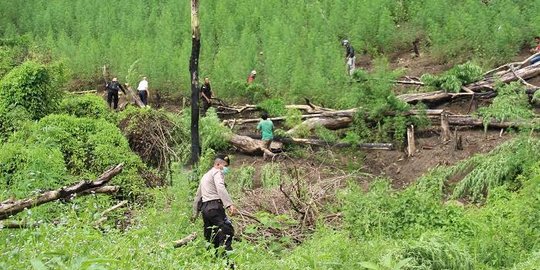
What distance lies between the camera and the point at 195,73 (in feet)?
43.0

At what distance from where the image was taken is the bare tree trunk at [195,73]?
12.9 m

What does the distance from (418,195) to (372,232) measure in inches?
32.7

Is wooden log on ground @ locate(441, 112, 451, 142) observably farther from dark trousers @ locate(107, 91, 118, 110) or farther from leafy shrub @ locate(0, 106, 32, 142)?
dark trousers @ locate(107, 91, 118, 110)

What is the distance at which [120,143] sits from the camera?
1325cm

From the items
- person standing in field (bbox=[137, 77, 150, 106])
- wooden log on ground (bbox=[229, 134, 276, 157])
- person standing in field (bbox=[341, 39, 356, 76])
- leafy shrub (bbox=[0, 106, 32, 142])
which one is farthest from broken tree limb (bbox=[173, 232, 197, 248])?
person standing in field (bbox=[341, 39, 356, 76])

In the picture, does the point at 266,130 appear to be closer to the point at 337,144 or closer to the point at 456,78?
the point at 337,144

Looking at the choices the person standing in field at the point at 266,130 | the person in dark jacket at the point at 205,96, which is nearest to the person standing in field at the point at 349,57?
the person in dark jacket at the point at 205,96

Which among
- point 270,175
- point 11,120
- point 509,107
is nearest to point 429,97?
point 509,107

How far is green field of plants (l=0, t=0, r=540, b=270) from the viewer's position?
783 centimetres

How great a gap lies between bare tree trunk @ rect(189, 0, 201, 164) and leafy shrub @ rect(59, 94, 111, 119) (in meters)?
1.91

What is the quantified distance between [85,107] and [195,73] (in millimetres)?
2682

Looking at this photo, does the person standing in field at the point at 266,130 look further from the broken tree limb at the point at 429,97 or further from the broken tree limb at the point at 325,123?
the broken tree limb at the point at 429,97

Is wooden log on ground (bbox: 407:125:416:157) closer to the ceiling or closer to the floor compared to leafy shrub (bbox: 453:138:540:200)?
closer to the floor

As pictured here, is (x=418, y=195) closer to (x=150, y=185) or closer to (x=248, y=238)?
(x=248, y=238)
